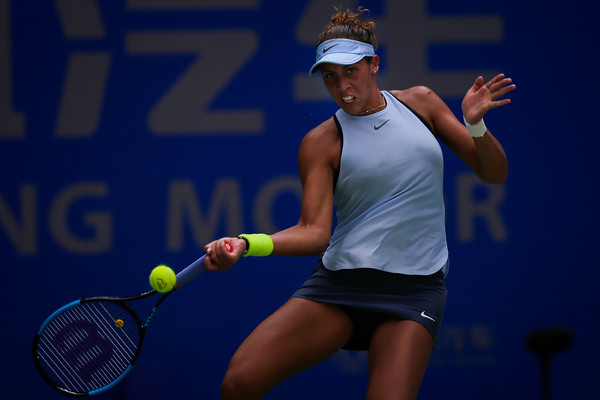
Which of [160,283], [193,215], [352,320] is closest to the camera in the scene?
[160,283]

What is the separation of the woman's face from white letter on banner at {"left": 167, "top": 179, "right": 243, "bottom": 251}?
1.73m

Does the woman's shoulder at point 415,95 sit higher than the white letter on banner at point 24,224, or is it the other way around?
the woman's shoulder at point 415,95

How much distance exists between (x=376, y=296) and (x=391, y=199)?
→ 1.13ft

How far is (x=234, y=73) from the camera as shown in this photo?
450 centimetres

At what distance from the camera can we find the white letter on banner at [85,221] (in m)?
4.50

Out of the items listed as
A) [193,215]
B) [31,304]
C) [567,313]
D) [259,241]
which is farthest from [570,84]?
[31,304]

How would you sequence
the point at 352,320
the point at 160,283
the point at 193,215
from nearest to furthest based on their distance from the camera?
the point at 160,283 < the point at 352,320 < the point at 193,215

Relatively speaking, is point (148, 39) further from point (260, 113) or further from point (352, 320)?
point (352, 320)

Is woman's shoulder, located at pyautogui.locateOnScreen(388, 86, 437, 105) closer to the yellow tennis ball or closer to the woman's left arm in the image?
the woman's left arm

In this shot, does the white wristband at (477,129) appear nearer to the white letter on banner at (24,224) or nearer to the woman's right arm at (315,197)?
the woman's right arm at (315,197)

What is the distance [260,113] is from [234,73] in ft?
0.89

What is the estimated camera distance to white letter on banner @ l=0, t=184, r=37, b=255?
4.50m

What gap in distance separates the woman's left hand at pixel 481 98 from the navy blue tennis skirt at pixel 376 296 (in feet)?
1.89

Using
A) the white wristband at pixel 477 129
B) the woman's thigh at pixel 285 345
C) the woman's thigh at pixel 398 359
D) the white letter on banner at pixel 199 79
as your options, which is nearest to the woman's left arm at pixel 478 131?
the white wristband at pixel 477 129
